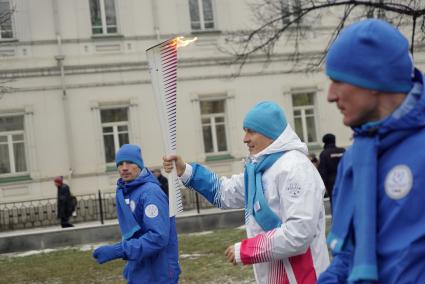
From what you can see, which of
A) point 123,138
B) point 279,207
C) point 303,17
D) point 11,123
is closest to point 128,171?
point 279,207

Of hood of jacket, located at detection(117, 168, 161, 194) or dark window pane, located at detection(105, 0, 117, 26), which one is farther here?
dark window pane, located at detection(105, 0, 117, 26)

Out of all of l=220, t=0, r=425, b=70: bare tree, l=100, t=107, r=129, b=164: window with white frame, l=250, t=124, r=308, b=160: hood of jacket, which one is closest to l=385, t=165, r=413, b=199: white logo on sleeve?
l=250, t=124, r=308, b=160: hood of jacket

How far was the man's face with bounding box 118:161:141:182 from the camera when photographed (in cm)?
496

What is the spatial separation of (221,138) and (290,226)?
21.1 meters

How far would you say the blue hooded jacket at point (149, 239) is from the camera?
4566mm

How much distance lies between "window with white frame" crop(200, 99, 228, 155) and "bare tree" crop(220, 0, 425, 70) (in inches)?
76.2

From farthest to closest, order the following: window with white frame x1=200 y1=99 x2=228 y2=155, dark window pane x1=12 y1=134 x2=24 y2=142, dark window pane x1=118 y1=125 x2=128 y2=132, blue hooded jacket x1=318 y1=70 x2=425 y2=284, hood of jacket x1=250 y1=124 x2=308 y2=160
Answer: window with white frame x1=200 y1=99 x2=228 y2=155, dark window pane x1=118 y1=125 x2=128 y2=132, dark window pane x1=12 y1=134 x2=24 y2=142, hood of jacket x1=250 y1=124 x2=308 y2=160, blue hooded jacket x1=318 y1=70 x2=425 y2=284

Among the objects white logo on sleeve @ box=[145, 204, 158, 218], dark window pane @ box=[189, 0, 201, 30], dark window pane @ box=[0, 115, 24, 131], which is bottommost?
white logo on sleeve @ box=[145, 204, 158, 218]

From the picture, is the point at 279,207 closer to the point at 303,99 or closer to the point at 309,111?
the point at 303,99

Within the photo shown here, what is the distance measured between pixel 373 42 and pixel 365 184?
41 centimetres

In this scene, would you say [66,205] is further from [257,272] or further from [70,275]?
[257,272]

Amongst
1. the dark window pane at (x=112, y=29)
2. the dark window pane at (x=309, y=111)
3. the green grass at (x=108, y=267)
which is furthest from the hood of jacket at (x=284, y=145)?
the dark window pane at (x=309, y=111)

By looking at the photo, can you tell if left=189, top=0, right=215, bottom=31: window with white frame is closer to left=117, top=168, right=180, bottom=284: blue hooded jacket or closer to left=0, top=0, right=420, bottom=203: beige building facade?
left=0, top=0, right=420, bottom=203: beige building facade

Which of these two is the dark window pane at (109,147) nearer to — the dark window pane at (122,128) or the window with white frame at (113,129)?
the window with white frame at (113,129)
